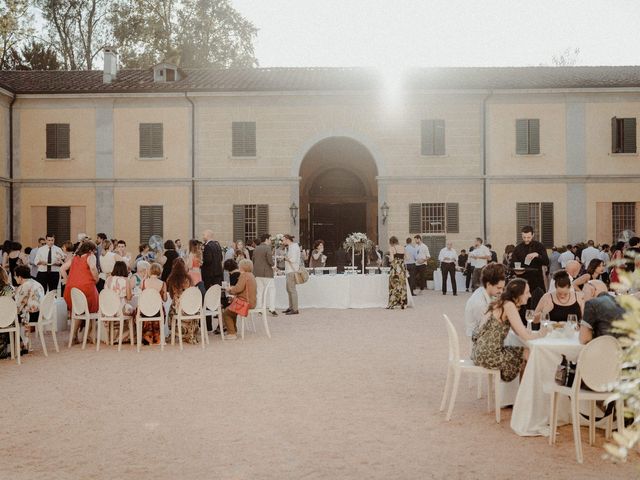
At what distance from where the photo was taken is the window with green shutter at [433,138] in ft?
78.0

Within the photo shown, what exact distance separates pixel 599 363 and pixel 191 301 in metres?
6.59

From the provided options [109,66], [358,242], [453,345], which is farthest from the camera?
[109,66]

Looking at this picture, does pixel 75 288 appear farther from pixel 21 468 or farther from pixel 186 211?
pixel 186 211

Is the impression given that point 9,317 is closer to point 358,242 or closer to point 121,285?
point 121,285

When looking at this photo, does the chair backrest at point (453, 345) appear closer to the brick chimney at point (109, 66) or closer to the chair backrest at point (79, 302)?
the chair backrest at point (79, 302)

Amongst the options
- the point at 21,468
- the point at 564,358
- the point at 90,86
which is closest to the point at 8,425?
the point at 21,468

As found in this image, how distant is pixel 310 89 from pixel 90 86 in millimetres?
7476

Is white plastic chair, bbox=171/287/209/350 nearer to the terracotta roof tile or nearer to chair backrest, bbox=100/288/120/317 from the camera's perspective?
chair backrest, bbox=100/288/120/317

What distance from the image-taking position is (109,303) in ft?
34.0

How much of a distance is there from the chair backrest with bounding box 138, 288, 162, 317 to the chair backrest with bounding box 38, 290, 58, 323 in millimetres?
1212

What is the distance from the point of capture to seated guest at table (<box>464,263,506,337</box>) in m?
7.08

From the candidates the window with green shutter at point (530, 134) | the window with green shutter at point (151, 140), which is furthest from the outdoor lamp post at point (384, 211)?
the window with green shutter at point (151, 140)

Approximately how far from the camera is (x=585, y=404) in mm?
5961

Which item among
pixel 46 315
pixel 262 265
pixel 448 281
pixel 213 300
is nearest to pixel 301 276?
pixel 262 265
